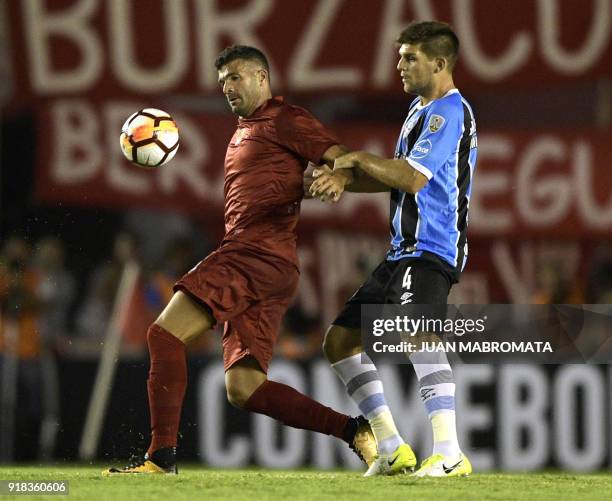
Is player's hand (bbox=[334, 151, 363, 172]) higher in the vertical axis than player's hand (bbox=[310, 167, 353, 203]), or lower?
higher

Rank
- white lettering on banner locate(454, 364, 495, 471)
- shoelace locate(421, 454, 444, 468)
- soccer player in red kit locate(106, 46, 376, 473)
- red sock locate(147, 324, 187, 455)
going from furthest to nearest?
white lettering on banner locate(454, 364, 495, 471), soccer player in red kit locate(106, 46, 376, 473), red sock locate(147, 324, 187, 455), shoelace locate(421, 454, 444, 468)

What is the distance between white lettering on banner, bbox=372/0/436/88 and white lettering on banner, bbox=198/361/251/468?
2.92 meters

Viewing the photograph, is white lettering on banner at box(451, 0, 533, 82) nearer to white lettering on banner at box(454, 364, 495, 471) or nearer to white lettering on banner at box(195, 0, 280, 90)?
white lettering on banner at box(195, 0, 280, 90)

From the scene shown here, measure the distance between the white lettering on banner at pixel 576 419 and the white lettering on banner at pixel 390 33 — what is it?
3067 mm

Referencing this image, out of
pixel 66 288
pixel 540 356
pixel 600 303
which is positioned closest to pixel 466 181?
pixel 540 356

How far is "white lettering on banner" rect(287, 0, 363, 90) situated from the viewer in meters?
11.0

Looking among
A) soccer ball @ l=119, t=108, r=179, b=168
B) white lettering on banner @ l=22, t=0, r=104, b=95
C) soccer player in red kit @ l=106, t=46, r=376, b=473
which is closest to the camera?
soccer player in red kit @ l=106, t=46, r=376, b=473

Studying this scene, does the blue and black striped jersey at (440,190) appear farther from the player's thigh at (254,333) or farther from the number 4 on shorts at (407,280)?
the player's thigh at (254,333)

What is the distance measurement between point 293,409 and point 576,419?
3117 mm

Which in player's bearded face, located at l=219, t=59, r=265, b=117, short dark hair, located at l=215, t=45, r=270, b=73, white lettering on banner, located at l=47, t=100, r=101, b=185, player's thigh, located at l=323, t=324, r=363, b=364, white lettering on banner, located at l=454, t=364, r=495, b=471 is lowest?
white lettering on banner, located at l=454, t=364, r=495, b=471

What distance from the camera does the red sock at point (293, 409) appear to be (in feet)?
21.1

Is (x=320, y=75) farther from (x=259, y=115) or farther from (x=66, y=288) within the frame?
(x=259, y=115)

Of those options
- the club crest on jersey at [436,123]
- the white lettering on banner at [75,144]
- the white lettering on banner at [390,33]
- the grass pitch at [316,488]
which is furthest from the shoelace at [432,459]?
the white lettering on banner at [75,144]

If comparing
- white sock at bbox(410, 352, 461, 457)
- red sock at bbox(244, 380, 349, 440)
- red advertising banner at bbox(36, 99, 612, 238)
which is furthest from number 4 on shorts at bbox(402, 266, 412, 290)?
red advertising banner at bbox(36, 99, 612, 238)
